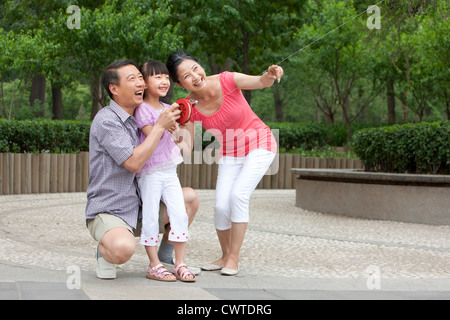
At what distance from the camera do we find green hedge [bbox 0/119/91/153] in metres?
12.9

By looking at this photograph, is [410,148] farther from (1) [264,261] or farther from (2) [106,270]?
(2) [106,270]

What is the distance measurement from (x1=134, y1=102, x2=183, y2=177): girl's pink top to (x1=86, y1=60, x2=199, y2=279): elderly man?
0.06 metres

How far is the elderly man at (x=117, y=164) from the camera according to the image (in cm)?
460

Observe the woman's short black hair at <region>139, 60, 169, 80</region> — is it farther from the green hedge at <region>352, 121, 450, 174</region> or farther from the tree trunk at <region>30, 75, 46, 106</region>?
the tree trunk at <region>30, 75, 46, 106</region>

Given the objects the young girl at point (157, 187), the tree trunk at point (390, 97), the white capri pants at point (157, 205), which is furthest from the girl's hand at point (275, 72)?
the tree trunk at point (390, 97)

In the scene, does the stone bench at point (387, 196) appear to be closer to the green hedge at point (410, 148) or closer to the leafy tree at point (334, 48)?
the green hedge at point (410, 148)

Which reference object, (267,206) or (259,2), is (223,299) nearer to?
(267,206)

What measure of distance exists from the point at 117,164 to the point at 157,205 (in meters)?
0.42

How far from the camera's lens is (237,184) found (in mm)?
5215

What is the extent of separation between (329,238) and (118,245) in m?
3.78

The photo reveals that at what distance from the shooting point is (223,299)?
406 centimetres

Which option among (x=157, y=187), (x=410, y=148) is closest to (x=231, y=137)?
(x=157, y=187)

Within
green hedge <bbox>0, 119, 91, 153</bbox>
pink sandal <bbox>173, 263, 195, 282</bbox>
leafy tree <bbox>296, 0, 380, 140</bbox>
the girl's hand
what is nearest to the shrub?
leafy tree <bbox>296, 0, 380, 140</bbox>
